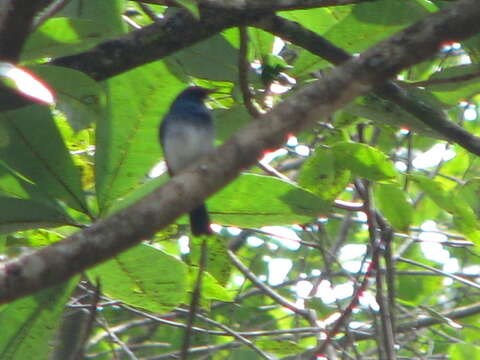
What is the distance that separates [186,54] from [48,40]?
571mm

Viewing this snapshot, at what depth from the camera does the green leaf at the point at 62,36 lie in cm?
249

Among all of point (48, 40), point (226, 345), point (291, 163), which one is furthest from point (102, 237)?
point (291, 163)

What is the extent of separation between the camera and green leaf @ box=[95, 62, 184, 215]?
8.66 ft

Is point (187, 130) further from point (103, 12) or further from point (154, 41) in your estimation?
point (154, 41)

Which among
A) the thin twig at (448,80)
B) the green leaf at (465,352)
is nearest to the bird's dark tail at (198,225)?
the thin twig at (448,80)

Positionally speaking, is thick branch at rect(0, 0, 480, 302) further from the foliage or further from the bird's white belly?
the bird's white belly

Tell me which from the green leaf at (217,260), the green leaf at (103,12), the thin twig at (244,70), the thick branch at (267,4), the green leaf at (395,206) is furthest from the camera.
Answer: the green leaf at (217,260)

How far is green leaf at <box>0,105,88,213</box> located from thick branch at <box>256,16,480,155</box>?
0.67m

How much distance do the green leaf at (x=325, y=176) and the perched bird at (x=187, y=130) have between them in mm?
619

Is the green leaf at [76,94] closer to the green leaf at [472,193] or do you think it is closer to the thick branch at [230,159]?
the thick branch at [230,159]

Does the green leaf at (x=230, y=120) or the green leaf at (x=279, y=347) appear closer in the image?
the green leaf at (x=230, y=120)

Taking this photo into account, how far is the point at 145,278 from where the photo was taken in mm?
2768

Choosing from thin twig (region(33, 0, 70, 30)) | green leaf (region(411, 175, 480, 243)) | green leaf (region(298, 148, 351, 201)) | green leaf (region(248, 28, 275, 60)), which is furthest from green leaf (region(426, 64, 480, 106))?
thin twig (region(33, 0, 70, 30))

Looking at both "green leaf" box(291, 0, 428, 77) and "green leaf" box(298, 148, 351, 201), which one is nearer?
"green leaf" box(291, 0, 428, 77)
